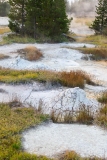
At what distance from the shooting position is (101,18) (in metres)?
45.6

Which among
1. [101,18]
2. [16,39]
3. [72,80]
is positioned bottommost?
[72,80]

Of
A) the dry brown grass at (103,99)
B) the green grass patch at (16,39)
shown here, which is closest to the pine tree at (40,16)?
the green grass patch at (16,39)

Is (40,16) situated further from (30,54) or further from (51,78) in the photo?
(51,78)

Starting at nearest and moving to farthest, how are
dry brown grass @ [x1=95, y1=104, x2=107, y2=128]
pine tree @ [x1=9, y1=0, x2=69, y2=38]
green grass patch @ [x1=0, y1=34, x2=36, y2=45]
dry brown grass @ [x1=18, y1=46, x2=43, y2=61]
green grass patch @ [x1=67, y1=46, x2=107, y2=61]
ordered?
dry brown grass @ [x1=95, y1=104, x2=107, y2=128] → dry brown grass @ [x1=18, y1=46, x2=43, y2=61] → green grass patch @ [x1=67, y1=46, x2=107, y2=61] → green grass patch @ [x1=0, y1=34, x2=36, y2=45] → pine tree @ [x1=9, y1=0, x2=69, y2=38]

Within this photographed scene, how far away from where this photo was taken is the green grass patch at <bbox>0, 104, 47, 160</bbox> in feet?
26.2

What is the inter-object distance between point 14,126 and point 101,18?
126ft

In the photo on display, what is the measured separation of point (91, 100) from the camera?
13.4 m

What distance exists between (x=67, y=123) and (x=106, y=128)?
135 cm

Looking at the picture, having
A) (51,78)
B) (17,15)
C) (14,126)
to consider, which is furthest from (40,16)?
(14,126)

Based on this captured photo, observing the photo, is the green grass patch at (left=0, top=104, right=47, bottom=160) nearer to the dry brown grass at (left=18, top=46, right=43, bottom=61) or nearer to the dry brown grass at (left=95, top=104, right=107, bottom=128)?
the dry brown grass at (left=95, top=104, right=107, bottom=128)

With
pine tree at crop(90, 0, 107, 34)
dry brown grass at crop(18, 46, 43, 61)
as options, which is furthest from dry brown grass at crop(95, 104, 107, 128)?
pine tree at crop(90, 0, 107, 34)

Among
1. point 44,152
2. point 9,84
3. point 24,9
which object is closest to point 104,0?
point 24,9

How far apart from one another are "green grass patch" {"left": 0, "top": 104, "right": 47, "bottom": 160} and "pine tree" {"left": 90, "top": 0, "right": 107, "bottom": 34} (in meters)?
36.0

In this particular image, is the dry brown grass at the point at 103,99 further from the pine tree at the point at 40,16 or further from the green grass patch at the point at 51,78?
the pine tree at the point at 40,16
